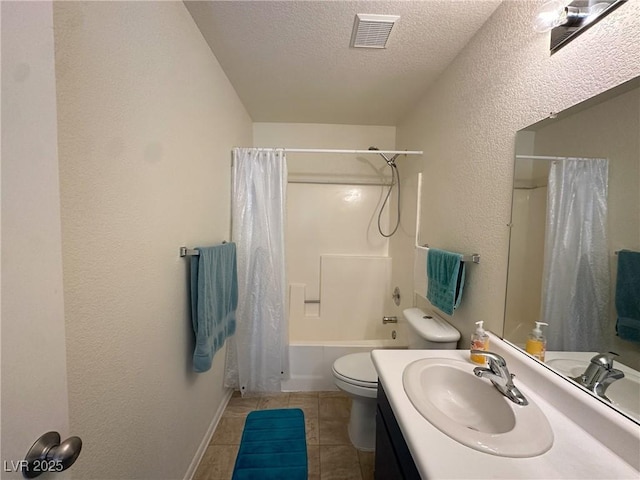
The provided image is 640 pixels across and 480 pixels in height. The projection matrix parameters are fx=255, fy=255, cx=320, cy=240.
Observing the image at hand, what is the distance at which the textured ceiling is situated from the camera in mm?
1150

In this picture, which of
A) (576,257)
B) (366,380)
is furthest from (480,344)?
(366,380)

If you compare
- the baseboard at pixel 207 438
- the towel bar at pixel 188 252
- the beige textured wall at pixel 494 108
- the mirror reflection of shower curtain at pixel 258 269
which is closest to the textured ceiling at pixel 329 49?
the beige textured wall at pixel 494 108

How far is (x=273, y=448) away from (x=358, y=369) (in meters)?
0.68

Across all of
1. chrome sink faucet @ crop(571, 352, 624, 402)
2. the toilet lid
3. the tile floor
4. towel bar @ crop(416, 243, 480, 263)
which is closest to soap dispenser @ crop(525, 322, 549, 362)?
chrome sink faucet @ crop(571, 352, 624, 402)

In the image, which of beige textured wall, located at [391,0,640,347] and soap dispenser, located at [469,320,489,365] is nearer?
beige textured wall, located at [391,0,640,347]

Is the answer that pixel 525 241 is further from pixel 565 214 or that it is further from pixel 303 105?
pixel 303 105

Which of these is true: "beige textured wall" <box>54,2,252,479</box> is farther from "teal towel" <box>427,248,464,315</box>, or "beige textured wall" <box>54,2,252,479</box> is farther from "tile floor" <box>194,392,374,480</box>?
"teal towel" <box>427,248,464,315</box>

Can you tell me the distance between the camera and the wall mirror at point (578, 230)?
2.25 feet

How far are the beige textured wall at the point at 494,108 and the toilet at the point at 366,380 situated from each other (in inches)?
6.8

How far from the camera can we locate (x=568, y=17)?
2.55 feet

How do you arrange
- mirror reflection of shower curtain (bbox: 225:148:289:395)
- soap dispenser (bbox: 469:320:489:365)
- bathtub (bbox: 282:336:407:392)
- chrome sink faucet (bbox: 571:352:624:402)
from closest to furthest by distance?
chrome sink faucet (bbox: 571:352:624:402) < soap dispenser (bbox: 469:320:489:365) < mirror reflection of shower curtain (bbox: 225:148:289:395) < bathtub (bbox: 282:336:407:392)

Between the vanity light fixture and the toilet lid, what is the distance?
1.73 metres

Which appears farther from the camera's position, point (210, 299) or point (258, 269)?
point (258, 269)

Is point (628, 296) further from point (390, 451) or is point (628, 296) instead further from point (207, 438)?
point (207, 438)
